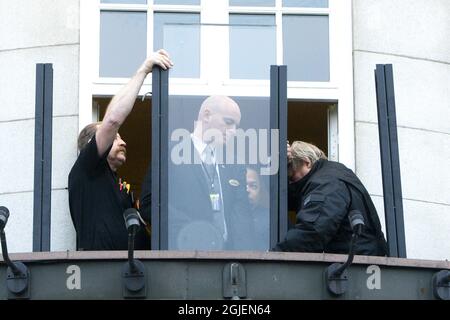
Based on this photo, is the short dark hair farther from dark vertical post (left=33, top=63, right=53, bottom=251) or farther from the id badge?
the id badge

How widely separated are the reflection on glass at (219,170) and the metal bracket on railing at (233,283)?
60 centimetres

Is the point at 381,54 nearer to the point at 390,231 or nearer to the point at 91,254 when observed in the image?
the point at 390,231

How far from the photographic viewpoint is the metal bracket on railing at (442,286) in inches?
579

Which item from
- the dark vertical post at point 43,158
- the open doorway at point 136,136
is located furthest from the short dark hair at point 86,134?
the dark vertical post at point 43,158

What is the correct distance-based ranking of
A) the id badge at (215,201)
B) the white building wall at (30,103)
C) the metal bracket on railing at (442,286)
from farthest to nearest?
the white building wall at (30,103)
the id badge at (215,201)
the metal bracket on railing at (442,286)

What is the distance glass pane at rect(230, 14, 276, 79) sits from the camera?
15.5 metres

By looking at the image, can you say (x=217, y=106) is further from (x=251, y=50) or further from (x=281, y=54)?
(x=281, y=54)

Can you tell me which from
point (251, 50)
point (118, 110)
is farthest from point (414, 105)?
point (118, 110)

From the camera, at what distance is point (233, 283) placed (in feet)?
47.2

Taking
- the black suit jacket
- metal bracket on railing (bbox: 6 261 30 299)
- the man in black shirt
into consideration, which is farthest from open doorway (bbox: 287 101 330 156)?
metal bracket on railing (bbox: 6 261 30 299)

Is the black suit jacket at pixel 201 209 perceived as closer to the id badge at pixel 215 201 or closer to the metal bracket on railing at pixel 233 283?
the id badge at pixel 215 201

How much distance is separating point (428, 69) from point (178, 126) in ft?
7.98

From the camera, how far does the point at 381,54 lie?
16516 millimetres

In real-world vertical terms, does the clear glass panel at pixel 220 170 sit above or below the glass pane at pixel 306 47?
below
